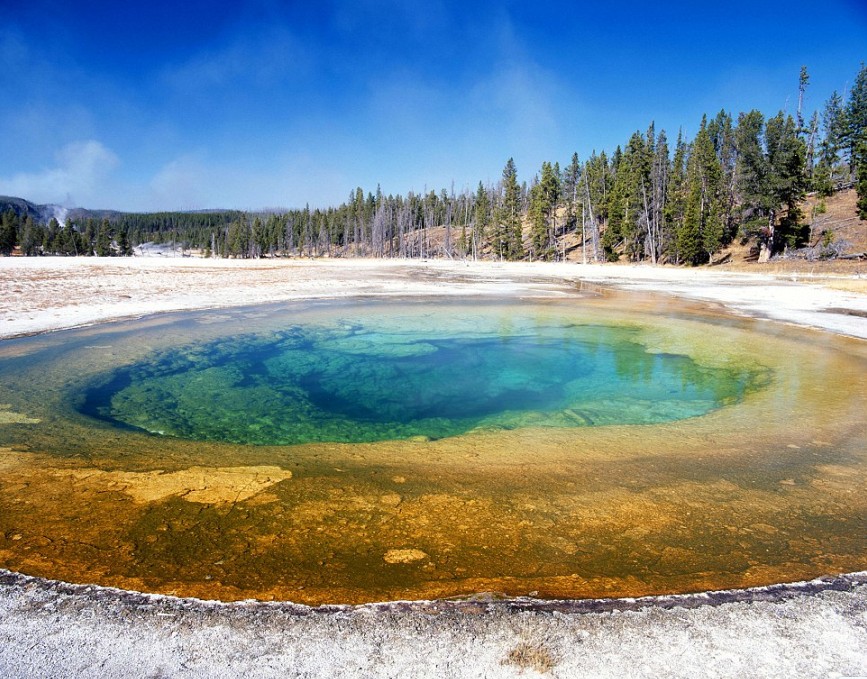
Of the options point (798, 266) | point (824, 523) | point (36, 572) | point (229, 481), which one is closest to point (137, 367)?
point (229, 481)

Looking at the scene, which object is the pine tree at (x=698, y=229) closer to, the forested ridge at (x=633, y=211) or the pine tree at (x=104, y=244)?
the forested ridge at (x=633, y=211)

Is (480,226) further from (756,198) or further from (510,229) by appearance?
(756,198)

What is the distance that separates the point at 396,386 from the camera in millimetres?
10250

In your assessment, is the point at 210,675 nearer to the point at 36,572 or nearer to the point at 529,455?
the point at 36,572

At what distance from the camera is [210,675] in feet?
9.09

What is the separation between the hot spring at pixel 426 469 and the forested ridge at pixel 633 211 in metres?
34.0

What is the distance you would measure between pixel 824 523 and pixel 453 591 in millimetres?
3484

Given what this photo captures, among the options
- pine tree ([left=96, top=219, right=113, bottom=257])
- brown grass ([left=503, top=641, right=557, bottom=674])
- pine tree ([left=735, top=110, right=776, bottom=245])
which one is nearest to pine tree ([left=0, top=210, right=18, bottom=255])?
pine tree ([left=96, top=219, right=113, bottom=257])

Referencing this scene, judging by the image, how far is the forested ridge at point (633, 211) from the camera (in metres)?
40.8

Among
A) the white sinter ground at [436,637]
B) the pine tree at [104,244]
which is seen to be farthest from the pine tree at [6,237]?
the white sinter ground at [436,637]

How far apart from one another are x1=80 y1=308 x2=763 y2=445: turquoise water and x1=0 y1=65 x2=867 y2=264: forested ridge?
1347 inches

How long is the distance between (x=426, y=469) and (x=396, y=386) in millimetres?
4381

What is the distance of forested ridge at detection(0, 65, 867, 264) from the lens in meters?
40.8

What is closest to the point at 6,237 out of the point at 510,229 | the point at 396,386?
the point at 510,229
